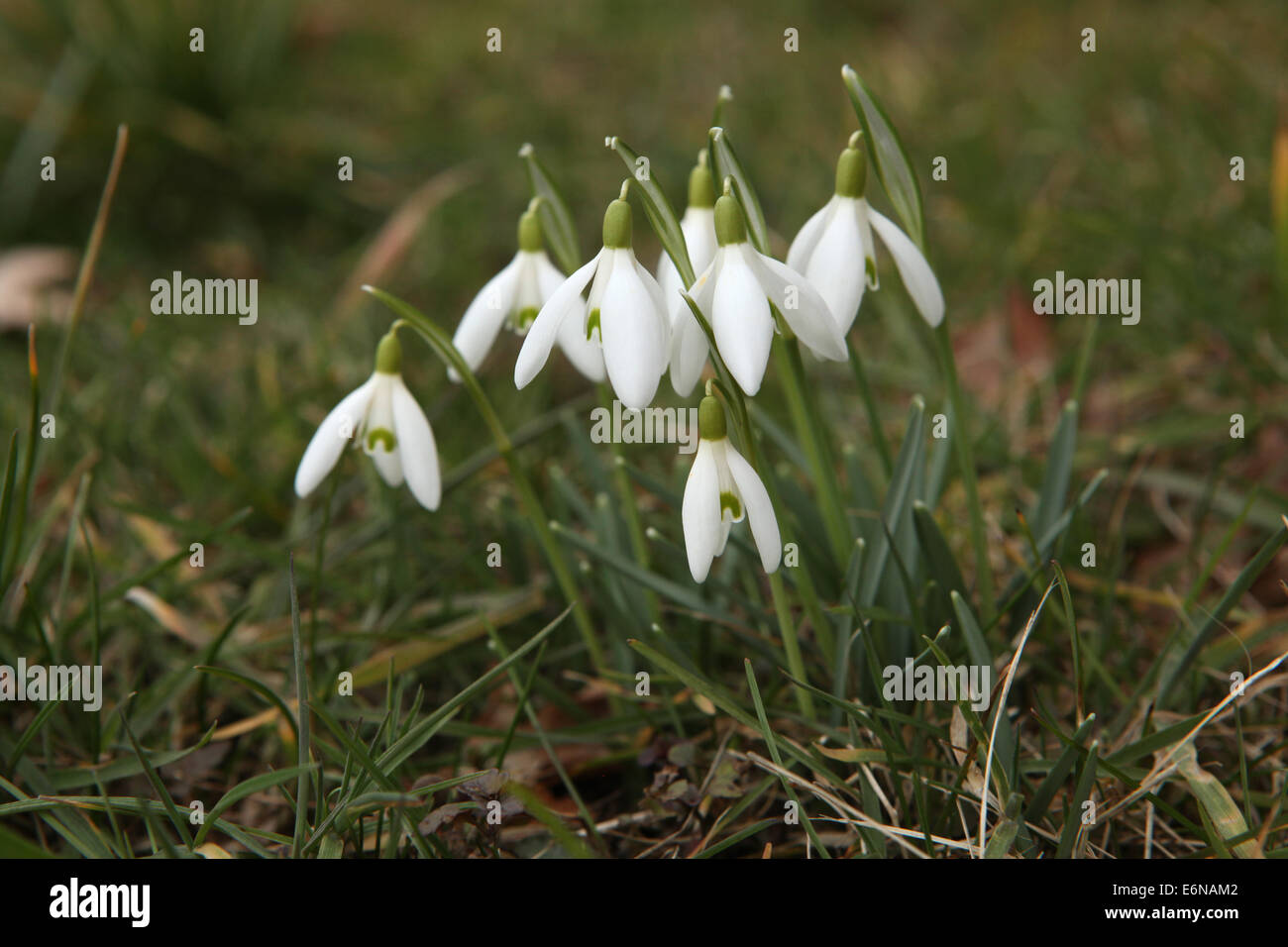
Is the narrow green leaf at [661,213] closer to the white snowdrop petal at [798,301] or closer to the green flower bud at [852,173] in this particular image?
the white snowdrop petal at [798,301]

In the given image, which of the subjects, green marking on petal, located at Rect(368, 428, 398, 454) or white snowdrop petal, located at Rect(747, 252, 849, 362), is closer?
white snowdrop petal, located at Rect(747, 252, 849, 362)

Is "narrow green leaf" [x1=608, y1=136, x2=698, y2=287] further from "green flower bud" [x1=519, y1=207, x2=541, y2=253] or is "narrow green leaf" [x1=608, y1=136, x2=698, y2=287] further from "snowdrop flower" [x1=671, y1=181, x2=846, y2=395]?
"green flower bud" [x1=519, y1=207, x2=541, y2=253]

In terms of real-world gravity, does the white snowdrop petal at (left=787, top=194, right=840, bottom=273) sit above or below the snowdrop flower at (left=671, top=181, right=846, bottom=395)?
above

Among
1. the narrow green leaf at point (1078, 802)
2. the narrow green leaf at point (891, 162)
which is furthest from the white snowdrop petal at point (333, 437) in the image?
the narrow green leaf at point (1078, 802)

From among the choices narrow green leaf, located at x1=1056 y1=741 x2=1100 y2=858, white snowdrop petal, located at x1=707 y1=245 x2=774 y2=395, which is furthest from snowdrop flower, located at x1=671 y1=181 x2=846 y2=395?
narrow green leaf, located at x1=1056 y1=741 x2=1100 y2=858

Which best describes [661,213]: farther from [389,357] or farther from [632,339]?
[389,357]

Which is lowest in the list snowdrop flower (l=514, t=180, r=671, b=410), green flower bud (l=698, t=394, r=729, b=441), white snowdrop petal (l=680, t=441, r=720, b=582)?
white snowdrop petal (l=680, t=441, r=720, b=582)
